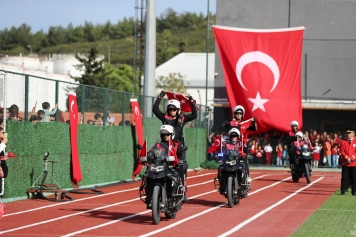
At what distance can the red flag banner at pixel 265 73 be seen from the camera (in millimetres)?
36469

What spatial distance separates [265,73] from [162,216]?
863 inches

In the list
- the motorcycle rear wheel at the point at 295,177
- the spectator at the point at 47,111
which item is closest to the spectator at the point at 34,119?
the spectator at the point at 47,111

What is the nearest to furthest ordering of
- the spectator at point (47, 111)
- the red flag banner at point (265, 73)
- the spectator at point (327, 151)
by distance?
the spectator at point (47, 111)
the red flag banner at point (265, 73)
the spectator at point (327, 151)

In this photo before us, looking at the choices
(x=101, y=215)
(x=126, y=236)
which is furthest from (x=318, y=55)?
(x=126, y=236)

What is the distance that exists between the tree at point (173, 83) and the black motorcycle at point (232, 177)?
215ft

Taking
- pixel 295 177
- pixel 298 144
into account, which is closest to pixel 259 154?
pixel 295 177

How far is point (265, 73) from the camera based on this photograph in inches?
1439

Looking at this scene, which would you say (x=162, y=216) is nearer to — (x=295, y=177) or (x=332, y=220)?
(x=332, y=220)

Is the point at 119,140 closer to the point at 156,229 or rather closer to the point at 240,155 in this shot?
the point at 240,155

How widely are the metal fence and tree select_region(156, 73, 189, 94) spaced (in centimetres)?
5131

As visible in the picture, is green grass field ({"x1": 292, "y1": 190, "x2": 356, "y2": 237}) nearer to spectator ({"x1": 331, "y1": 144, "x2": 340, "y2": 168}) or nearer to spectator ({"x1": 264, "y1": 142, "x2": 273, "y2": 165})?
spectator ({"x1": 331, "y1": 144, "x2": 340, "y2": 168})

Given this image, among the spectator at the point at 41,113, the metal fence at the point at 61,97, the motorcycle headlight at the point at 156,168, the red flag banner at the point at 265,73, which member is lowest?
the motorcycle headlight at the point at 156,168

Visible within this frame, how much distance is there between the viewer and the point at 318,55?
41781 millimetres

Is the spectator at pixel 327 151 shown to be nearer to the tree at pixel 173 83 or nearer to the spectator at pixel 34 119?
the spectator at pixel 34 119
